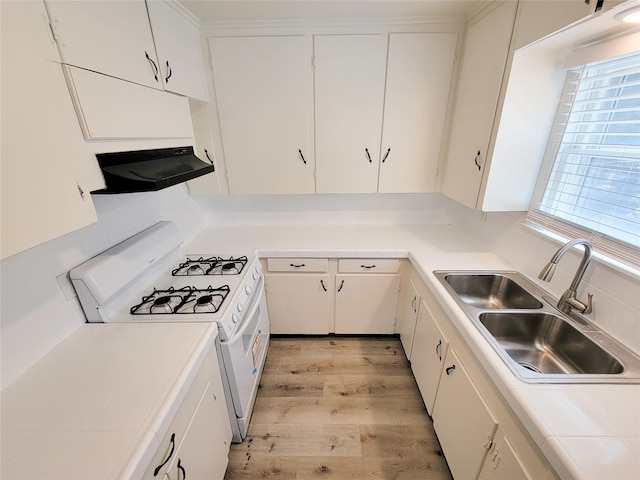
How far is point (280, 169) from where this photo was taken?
2.03 metres

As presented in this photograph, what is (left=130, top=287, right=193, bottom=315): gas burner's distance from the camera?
1.24 m

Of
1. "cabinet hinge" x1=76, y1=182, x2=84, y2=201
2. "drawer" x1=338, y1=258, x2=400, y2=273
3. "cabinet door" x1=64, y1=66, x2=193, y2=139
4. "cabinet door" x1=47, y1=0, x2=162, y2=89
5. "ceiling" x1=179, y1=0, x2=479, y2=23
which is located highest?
"ceiling" x1=179, y1=0, x2=479, y2=23

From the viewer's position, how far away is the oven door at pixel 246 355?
1.29 m

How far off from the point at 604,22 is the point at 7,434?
2.34 m

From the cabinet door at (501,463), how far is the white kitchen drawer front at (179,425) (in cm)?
109

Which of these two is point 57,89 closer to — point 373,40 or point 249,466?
point 373,40

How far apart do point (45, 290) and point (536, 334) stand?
2.12 meters

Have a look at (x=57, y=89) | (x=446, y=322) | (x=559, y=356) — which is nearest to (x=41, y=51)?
(x=57, y=89)

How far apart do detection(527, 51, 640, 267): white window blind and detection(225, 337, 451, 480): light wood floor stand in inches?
53.5

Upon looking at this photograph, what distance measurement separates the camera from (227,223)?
2.45m

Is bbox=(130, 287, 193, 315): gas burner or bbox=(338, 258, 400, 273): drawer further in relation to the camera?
bbox=(338, 258, 400, 273): drawer

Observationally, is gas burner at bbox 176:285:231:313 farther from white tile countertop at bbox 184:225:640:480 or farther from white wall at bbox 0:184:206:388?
white tile countertop at bbox 184:225:640:480

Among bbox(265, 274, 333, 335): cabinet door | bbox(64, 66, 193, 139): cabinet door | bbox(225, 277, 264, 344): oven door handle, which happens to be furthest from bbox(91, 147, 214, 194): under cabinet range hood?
bbox(265, 274, 333, 335): cabinet door

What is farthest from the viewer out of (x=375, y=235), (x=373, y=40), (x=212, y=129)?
(x=375, y=235)
